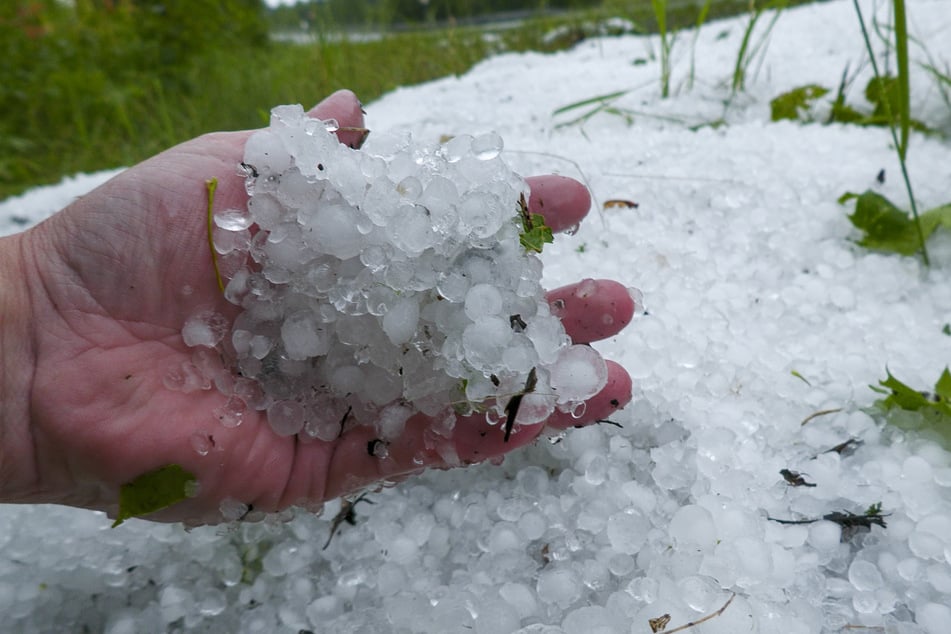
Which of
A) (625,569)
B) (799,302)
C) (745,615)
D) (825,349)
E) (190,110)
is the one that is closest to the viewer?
(745,615)

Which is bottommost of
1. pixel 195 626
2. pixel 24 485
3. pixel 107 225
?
pixel 195 626

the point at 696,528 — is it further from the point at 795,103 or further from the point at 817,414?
the point at 795,103

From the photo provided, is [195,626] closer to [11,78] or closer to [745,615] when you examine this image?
[745,615]

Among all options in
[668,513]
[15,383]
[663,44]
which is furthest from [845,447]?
[663,44]

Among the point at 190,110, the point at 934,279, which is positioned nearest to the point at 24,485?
the point at 934,279

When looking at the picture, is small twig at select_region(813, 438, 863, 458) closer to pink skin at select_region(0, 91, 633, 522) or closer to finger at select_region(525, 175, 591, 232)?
pink skin at select_region(0, 91, 633, 522)

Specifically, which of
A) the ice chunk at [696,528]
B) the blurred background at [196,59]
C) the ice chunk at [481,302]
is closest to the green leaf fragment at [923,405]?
the ice chunk at [696,528]
